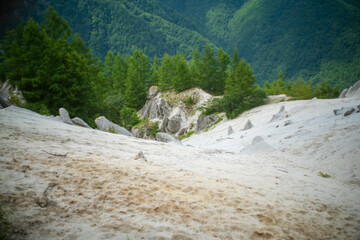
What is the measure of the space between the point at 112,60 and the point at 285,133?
1868 inches

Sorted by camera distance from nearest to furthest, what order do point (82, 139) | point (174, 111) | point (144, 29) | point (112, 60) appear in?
point (82, 139)
point (174, 111)
point (112, 60)
point (144, 29)

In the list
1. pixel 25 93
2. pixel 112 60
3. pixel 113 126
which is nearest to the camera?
pixel 113 126

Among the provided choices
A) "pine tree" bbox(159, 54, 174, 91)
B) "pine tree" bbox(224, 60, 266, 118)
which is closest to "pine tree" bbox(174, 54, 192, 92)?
"pine tree" bbox(159, 54, 174, 91)

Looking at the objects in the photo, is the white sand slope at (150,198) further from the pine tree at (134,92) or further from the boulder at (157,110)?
the pine tree at (134,92)

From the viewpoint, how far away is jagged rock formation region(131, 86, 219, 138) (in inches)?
1105

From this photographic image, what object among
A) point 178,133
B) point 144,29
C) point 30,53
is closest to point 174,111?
point 178,133

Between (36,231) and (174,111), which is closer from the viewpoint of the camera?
(36,231)

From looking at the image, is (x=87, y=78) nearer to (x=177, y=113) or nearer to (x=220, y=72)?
(x=177, y=113)

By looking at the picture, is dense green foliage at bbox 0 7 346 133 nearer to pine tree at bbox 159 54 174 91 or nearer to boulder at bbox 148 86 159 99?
pine tree at bbox 159 54 174 91

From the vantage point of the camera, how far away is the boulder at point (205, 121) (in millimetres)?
27609

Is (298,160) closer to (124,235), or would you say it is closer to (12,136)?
(124,235)

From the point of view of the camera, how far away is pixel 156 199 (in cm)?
299

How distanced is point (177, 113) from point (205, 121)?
22.7ft

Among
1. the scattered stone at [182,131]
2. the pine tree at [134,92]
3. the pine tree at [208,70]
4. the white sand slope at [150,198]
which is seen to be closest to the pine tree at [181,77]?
the pine tree at [208,70]
